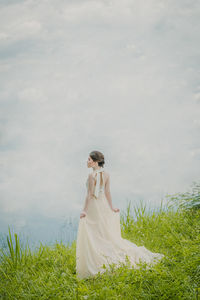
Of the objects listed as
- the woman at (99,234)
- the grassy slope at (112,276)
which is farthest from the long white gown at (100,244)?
the grassy slope at (112,276)

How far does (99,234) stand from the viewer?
232 inches

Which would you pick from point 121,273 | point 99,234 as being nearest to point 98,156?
point 99,234

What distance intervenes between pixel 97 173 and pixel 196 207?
13.1 ft

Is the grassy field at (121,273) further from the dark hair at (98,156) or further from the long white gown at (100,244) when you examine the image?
the dark hair at (98,156)

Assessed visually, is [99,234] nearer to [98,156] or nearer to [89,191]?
[89,191]

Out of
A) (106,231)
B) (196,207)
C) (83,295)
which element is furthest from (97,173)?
(196,207)

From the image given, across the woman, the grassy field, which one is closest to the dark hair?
the woman

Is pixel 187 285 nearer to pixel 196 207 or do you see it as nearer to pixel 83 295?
pixel 83 295

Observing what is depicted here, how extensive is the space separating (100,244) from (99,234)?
0.18 m

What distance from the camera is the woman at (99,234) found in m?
5.61

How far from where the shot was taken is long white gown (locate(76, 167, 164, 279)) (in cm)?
560

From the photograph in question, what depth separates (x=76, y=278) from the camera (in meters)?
5.46

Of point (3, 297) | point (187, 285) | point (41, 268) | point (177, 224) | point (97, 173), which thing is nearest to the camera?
point (187, 285)

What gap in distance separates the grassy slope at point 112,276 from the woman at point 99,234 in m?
0.25
